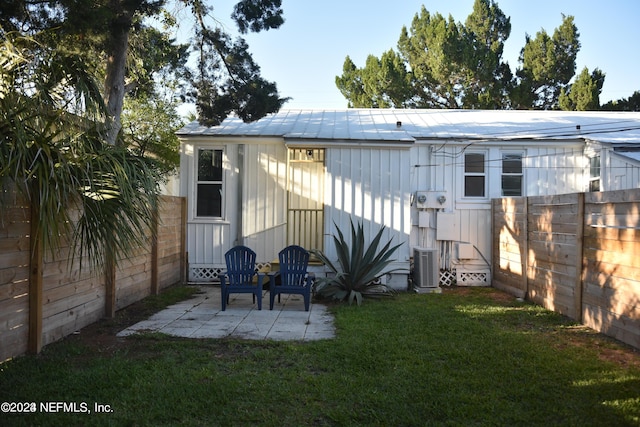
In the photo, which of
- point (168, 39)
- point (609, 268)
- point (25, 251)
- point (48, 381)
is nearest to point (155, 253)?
point (25, 251)

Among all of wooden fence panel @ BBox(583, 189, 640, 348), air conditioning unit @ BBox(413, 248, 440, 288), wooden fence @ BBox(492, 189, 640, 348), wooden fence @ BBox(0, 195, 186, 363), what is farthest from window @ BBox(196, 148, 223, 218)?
wooden fence panel @ BBox(583, 189, 640, 348)

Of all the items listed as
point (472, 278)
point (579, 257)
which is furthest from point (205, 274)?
point (579, 257)

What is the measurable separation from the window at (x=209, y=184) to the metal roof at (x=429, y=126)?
532mm

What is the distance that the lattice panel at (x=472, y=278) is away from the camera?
10.3 m

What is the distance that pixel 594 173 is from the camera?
1021 cm

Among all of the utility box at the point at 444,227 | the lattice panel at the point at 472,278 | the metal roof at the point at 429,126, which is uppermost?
the metal roof at the point at 429,126

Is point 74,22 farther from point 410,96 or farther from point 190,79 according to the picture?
point 410,96

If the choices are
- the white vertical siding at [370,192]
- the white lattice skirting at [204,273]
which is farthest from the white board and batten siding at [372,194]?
the white lattice skirting at [204,273]

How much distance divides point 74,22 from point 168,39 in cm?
604

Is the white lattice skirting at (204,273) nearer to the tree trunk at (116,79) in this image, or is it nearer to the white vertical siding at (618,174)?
the tree trunk at (116,79)

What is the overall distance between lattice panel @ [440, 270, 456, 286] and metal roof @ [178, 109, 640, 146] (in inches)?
110

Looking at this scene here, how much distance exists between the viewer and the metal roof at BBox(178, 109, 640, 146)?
10.1 meters

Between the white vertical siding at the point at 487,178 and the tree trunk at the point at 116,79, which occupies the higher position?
the tree trunk at the point at 116,79

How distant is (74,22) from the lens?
19.3ft
